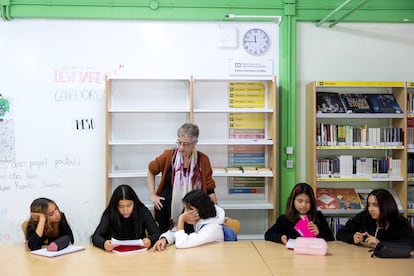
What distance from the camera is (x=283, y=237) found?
2.90 m

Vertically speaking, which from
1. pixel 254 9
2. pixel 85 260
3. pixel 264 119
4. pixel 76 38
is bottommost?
pixel 85 260

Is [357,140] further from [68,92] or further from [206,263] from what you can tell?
[68,92]

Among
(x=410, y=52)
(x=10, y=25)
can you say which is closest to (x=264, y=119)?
(x=410, y=52)

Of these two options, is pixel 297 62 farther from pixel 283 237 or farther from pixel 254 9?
pixel 283 237

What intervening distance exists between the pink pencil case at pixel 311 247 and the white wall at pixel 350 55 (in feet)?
5.76

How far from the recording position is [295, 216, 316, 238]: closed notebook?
118 inches

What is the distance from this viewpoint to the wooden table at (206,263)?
7.54ft

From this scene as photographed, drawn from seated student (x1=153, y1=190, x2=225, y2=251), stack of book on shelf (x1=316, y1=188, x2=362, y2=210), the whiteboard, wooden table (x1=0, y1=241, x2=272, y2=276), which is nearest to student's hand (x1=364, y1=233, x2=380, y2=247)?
wooden table (x1=0, y1=241, x2=272, y2=276)

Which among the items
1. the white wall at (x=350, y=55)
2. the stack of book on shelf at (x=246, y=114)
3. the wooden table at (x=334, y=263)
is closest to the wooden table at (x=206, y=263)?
the wooden table at (x=334, y=263)

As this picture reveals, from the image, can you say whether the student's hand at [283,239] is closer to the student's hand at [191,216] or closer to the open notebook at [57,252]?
the student's hand at [191,216]

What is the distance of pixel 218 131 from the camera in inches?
169

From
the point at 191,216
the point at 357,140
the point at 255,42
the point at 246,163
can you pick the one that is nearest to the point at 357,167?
the point at 357,140

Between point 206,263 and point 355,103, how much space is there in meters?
2.50

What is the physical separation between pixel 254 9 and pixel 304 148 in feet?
4.95
